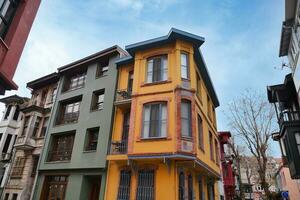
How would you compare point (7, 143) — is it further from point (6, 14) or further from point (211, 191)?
point (211, 191)

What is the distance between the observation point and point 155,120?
13.9 m

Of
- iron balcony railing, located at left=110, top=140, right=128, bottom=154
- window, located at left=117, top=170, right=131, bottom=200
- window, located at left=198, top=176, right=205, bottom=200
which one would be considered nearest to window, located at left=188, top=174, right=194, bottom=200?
window, located at left=198, top=176, right=205, bottom=200

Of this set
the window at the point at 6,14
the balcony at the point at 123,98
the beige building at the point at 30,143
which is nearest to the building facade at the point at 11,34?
the window at the point at 6,14

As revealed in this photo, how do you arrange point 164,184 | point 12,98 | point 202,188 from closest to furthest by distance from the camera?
point 164,184 < point 202,188 < point 12,98

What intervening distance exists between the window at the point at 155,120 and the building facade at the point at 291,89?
10.1m

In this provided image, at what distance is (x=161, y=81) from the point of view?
14.8 m

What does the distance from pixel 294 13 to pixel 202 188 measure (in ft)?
45.0

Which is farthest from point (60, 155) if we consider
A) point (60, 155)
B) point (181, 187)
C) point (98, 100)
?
point (181, 187)

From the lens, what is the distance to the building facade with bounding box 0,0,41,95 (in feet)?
25.1

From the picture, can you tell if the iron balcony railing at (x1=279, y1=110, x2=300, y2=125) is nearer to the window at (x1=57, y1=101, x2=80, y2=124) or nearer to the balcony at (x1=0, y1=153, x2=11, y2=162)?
the window at (x1=57, y1=101, x2=80, y2=124)

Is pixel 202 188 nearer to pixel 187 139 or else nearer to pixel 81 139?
pixel 187 139

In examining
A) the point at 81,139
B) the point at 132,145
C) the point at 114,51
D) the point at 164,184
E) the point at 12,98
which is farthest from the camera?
the point at 12,98

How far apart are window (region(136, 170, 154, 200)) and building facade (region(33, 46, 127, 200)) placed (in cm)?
280

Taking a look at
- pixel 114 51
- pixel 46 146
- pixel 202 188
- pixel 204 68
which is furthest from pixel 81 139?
pixel 204 68
